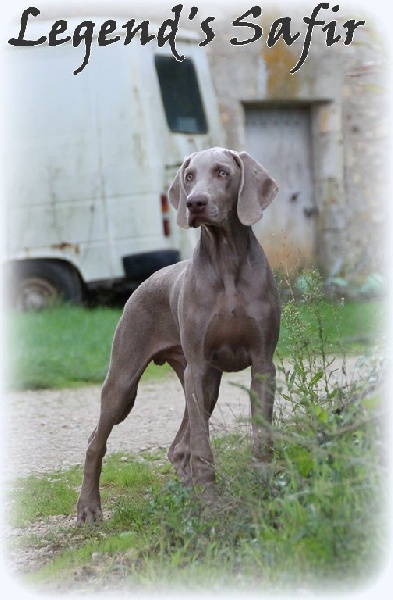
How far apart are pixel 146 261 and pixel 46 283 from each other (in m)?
1.23

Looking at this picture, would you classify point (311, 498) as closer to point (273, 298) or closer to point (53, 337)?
point (273, 298)

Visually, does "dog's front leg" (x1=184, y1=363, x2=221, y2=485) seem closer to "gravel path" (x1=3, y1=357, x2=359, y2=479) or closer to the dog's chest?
the dog's chest

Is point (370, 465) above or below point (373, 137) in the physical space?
below

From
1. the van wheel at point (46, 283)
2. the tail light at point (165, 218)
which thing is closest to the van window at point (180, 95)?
the tail light at point (165, 218)

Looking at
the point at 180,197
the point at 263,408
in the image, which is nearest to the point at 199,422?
the point at 263,408

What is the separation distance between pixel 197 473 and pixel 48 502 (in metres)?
1.25

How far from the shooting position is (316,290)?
16.6ft

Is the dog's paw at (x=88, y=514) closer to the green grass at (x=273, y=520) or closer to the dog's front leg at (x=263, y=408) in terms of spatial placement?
the green grass at (x=273, y=520)

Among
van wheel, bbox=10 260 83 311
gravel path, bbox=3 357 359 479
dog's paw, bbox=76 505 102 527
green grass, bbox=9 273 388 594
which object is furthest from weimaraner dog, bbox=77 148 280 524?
van wheel, bbox=10 260 83 311

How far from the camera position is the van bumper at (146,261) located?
11.5 meters

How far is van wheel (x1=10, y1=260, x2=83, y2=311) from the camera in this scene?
470 inches

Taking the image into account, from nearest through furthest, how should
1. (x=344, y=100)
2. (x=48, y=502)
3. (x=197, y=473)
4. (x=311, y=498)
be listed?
(x=311, y=498) → (x=197, y=473) → (x=48, y=502) → (x=344, y=100)

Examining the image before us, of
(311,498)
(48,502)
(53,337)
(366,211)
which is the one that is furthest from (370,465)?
(366,211)

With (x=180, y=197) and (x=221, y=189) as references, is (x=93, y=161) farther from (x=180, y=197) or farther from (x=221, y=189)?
(x=221, y=189)
